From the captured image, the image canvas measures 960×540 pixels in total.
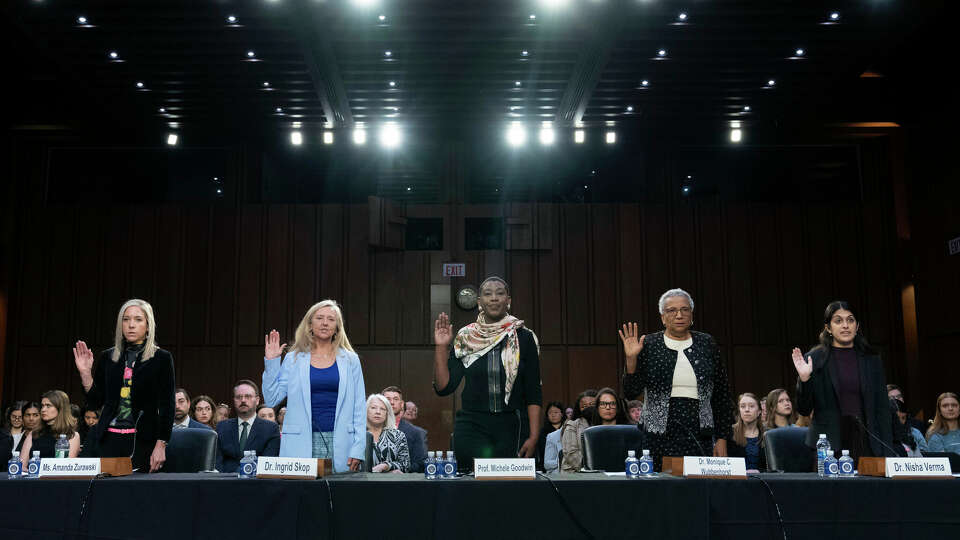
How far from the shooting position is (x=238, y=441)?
5801 millimetres

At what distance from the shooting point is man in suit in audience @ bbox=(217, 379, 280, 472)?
18.4 feet

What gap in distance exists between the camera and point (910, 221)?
11.7 m

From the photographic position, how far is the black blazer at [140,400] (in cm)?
363

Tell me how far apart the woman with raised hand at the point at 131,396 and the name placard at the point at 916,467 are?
2980 millimetres

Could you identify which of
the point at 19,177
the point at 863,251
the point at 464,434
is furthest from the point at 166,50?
the point at 863,251

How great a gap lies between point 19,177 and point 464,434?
11.2 metres

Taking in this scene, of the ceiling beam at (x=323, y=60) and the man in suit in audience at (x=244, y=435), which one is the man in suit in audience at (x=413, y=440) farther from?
the ceiling beam at (x=323, y=60)

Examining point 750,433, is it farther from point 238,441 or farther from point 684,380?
point 238,441

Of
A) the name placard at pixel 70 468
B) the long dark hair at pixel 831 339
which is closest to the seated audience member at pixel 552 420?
the long dark hair at pixel 831 339

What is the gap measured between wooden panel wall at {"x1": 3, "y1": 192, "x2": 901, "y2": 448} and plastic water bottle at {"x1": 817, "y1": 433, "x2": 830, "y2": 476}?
8.25 metres

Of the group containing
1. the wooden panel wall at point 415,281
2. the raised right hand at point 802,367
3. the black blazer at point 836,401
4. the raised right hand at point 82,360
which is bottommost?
the black blazer at point 836,401
